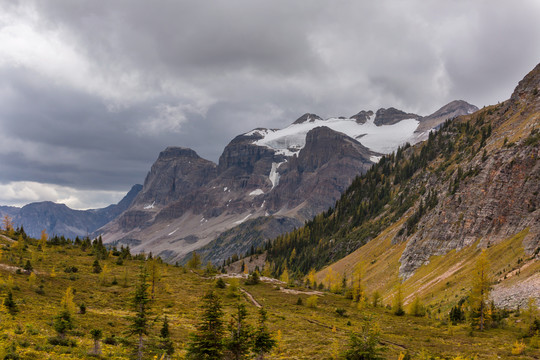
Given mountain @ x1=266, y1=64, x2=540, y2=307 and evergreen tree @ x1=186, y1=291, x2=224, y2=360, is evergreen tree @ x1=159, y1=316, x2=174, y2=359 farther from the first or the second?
mountain @ x1=266, y1=64, x2=540, y2=307

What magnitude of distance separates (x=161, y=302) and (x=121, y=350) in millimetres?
33456

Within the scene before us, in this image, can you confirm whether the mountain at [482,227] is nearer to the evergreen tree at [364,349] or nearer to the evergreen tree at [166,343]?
the evergreen tree at [364,349]

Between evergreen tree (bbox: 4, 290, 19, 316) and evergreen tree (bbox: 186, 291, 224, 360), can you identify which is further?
evergreen tree (bbox: 4, 290, 19, 316)

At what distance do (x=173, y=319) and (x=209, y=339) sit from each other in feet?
91.3

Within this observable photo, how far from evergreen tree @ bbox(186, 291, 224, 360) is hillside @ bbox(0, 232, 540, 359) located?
5.49 metres

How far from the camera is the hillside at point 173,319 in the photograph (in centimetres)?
3078

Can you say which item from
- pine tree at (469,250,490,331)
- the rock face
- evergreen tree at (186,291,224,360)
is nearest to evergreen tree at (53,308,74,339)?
evergreen tree at (186,291,224,360)

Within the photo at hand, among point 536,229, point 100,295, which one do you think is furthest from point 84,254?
point 536,229

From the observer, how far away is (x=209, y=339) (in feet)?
82.3

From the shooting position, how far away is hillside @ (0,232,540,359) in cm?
3078

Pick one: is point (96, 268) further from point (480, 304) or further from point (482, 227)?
point (482, 227)

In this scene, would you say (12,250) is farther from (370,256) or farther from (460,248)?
(370,256)

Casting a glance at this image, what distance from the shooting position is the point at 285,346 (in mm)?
39969

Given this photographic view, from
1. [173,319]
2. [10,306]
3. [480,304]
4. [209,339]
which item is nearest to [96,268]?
[173,319]
